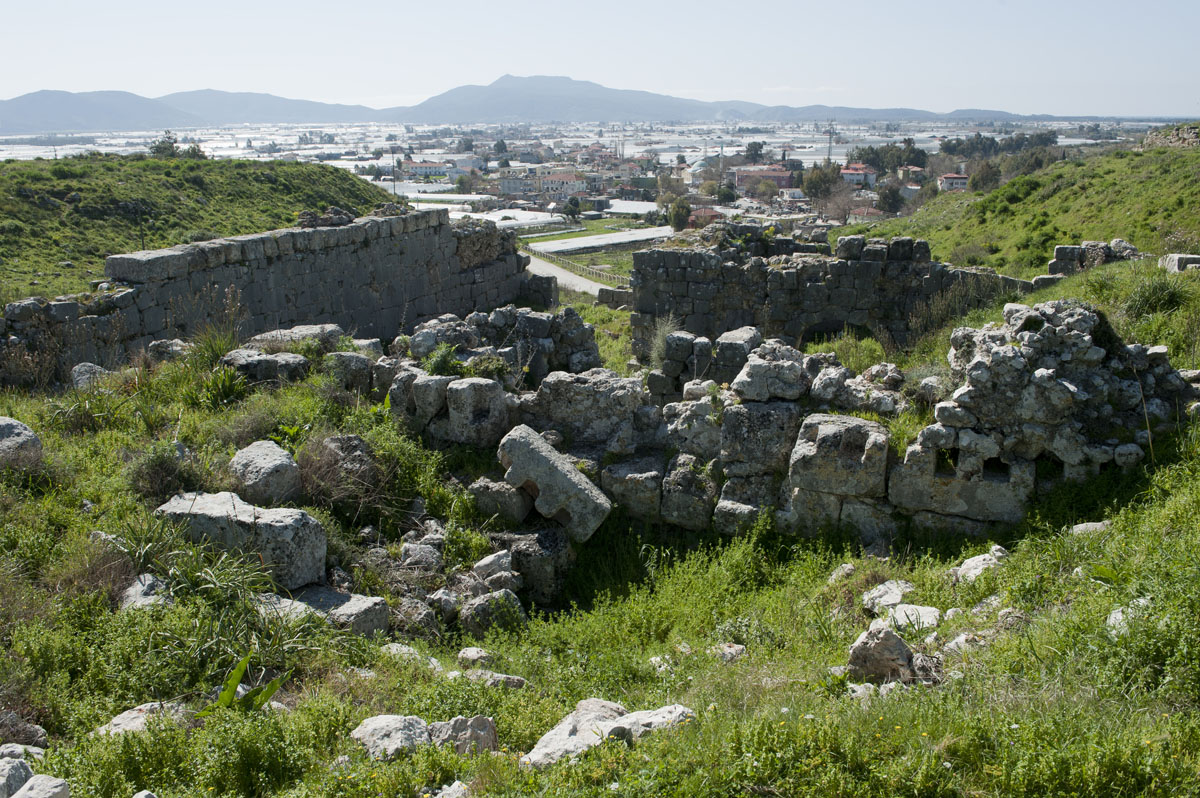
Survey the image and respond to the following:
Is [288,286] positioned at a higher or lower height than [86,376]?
higher

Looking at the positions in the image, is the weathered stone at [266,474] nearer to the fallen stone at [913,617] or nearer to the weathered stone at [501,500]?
the weathered stone at [501,500]

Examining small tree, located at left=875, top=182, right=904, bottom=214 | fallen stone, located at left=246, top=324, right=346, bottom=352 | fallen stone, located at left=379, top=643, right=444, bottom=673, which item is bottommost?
fallen stone, located at left=379, top=643, right=444, bottom=673

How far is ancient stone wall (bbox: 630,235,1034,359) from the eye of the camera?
14898 mm

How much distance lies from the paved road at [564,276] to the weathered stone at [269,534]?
987 inches

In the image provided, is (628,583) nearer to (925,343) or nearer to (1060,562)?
(1060,562)

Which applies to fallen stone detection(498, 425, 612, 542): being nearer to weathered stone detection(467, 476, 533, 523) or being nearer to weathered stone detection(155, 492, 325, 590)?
weathered stone detection(467, 476, 533, 523)

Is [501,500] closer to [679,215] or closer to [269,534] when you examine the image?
[269,534]

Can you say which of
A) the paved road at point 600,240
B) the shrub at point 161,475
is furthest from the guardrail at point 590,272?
the shrub at point 161,475

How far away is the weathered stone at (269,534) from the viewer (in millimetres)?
5688

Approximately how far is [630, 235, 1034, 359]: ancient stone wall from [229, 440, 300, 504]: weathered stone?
963 centimetres

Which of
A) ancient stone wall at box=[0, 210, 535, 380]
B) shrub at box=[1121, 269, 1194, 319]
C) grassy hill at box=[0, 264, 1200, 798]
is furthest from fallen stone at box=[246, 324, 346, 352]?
shrub at box=[1121, 269, 1194, 319]

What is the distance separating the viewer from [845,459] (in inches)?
261

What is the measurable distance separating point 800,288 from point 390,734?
13.2 meters

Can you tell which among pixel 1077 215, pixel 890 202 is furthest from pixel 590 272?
pixel 890 202
